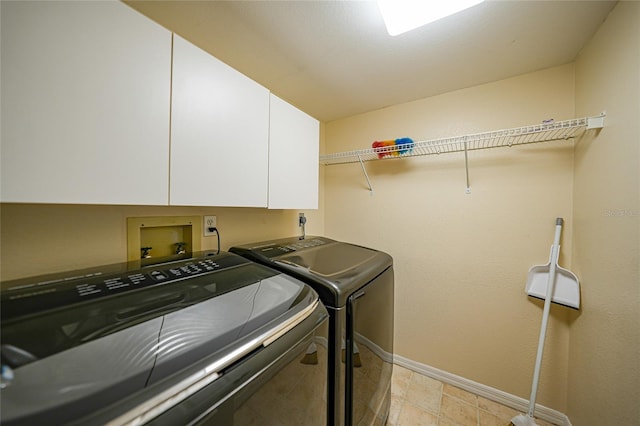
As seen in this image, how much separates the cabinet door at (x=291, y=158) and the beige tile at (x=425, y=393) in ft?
5.71

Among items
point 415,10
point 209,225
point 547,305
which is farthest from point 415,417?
point 415,10

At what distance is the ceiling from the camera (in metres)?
1.08

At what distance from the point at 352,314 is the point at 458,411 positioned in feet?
4.82

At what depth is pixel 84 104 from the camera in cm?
69

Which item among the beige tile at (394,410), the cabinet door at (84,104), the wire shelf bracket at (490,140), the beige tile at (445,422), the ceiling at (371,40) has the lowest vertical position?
the beige tile at (394,410)

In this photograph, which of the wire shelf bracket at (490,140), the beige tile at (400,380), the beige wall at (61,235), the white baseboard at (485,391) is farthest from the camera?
the beige tile at (400,380)

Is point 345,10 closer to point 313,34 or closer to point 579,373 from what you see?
point 313,34

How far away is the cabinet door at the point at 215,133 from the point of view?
0.92 metres

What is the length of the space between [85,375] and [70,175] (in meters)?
0.58

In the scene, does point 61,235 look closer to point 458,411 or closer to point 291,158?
point 291,158

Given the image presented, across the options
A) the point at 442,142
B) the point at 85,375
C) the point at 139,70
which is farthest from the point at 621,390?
the point at 139,70

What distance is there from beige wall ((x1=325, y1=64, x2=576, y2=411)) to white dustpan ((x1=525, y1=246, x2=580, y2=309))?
0.17 feet

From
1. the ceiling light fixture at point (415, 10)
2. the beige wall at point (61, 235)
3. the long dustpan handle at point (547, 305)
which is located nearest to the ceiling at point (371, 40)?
the ceiling light fixture at point (415, 10)

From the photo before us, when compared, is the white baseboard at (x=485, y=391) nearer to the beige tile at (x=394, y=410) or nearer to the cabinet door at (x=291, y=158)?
the beige tile at (x=394, y=410)
